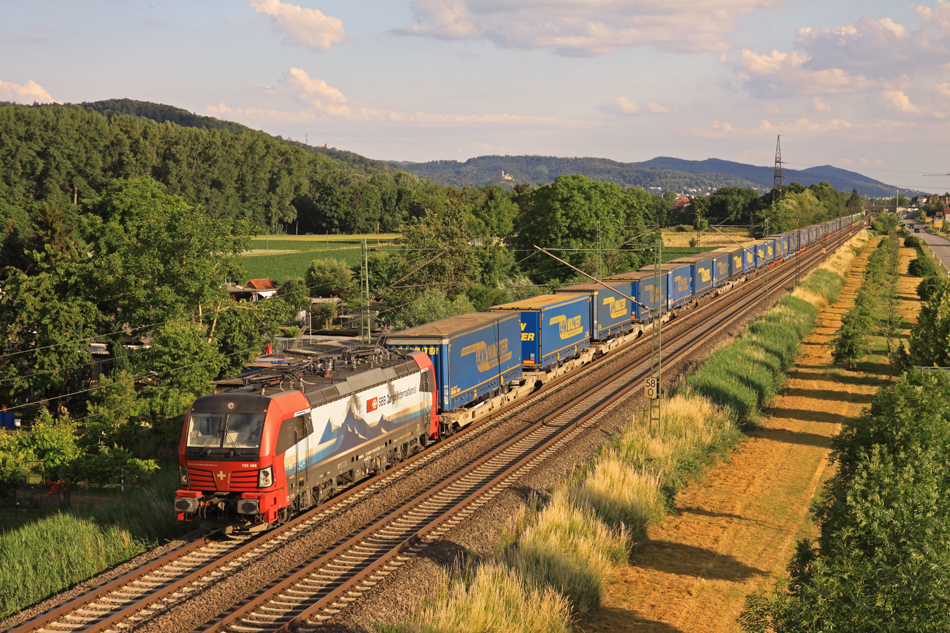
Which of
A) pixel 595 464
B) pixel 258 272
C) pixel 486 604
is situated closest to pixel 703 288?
pixel 595 464

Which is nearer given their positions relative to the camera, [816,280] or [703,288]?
[703,288]

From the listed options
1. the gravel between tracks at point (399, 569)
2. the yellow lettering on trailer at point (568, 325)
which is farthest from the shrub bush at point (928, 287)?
the gravel between tracks at point (399, 569)

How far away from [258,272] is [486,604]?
98.5 m

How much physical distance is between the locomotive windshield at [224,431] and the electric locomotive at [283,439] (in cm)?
2

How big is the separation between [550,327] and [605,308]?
8.92m

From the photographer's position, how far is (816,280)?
248ft

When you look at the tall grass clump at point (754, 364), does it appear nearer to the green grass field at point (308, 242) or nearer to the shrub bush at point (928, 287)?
the shrub bush at point (928, 287)

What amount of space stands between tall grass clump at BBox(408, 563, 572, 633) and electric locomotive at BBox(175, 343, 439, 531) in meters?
5.03

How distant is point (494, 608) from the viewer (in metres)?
13.4

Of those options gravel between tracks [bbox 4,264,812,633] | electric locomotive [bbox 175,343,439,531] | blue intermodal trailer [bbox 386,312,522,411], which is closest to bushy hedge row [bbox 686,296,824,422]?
gravel between tracks [bbox 4,264,812,633]

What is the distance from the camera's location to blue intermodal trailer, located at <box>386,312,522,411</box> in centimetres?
2558

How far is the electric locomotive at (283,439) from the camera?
1677 cm

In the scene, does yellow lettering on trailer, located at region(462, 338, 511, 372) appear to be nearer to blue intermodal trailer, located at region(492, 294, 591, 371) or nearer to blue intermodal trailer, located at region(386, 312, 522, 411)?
blue intermodal trailer, located at region(386, 312, 522, 411)

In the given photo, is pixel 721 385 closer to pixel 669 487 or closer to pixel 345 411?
pixel 669 487
